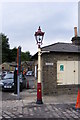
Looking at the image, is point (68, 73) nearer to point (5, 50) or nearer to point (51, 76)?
point (51, 76)

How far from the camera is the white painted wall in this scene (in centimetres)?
1203

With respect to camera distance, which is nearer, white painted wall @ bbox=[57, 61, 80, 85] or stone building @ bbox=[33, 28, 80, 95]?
stone building @ bbox=[33, 28, 80, 95]

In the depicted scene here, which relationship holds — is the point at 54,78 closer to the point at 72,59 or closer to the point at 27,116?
the point at 72,59

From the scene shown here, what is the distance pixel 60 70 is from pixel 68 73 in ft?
1.95

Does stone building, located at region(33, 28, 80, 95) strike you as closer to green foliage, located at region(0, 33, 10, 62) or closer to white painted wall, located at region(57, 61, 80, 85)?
white painted wall, located at region(57, 61, 80, 85)

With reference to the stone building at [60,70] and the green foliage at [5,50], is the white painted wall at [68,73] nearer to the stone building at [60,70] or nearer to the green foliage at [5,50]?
the stone building at [60,70]

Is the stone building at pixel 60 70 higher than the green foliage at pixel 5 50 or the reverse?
the reverse

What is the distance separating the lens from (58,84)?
11930 mm

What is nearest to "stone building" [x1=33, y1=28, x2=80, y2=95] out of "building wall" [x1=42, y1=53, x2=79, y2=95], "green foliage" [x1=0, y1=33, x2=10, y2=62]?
"building wall" [x1=42, y1=53, x2=79, y2=95]

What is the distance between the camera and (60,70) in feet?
39.5

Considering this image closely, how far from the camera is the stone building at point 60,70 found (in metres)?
11.8

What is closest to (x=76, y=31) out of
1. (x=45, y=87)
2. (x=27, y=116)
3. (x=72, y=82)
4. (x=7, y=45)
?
(x=72, y=82)

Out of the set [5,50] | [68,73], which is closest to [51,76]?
[68,73]

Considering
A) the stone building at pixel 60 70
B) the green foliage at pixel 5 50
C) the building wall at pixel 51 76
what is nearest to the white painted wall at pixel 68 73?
the stone building at pixel 60 70
